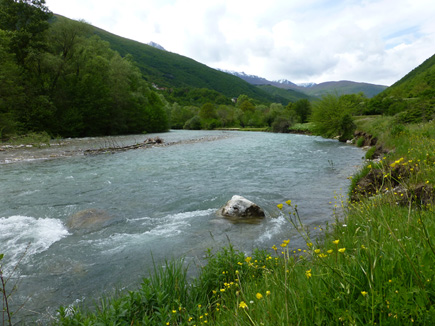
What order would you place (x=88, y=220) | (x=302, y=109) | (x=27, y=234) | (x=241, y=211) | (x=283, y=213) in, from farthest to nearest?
(x=302, y=109) < (x=241, y=211) < (x=88, y=220) < (x=27, y=234) < (x=283, y=213)

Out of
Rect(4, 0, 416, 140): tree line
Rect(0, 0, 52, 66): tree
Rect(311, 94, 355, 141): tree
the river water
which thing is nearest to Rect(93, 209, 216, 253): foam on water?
the river water

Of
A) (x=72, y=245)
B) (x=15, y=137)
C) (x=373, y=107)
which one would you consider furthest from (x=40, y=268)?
(x=373, y=107)

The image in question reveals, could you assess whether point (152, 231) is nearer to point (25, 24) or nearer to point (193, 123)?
point (25, 24)

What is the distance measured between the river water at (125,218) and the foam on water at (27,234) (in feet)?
0.07

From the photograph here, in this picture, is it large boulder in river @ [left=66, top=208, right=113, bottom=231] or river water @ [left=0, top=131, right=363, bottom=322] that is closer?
river water @ [left=0, top=131, right=363, bottom=322]

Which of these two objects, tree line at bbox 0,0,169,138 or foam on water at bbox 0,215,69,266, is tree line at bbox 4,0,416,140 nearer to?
tree line at bbox 0,0,169,138

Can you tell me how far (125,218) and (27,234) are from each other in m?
2.33

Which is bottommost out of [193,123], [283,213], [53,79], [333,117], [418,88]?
[193,123]

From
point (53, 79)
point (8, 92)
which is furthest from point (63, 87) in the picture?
point (8, 92)

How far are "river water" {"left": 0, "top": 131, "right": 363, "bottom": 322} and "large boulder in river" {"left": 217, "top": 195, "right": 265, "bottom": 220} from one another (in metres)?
0.30

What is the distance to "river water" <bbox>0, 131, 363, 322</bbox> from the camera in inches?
179

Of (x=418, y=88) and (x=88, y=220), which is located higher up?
(x=418, y=88)

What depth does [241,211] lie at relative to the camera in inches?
293

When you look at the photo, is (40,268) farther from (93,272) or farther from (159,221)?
(159,221)
